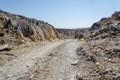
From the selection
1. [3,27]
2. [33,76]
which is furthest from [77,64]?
[3,27]

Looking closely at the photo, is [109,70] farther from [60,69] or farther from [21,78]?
[21,78]

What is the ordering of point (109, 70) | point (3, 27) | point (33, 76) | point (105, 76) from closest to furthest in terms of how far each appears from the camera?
point (105, 76)
point (109, 70)
point (33, 76)
point (3, 27)

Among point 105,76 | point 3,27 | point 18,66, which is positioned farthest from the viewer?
point 3,27

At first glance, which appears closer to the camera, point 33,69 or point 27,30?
point 33,69

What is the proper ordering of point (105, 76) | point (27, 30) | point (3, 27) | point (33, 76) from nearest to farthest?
point (105, 76)
point (33, 76)
point (3, 27)
point (27, 30)

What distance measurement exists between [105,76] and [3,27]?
1242 inches

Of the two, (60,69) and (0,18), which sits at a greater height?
(0,18)

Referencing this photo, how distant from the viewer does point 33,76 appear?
12.5 meters

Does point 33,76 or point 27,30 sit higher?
point 27,30

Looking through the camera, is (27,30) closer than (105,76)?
No

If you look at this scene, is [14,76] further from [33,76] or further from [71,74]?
[71,74]

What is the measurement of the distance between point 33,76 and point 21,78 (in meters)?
0.78

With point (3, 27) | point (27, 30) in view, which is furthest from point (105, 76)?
point (27, 30)

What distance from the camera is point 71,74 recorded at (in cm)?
1264
